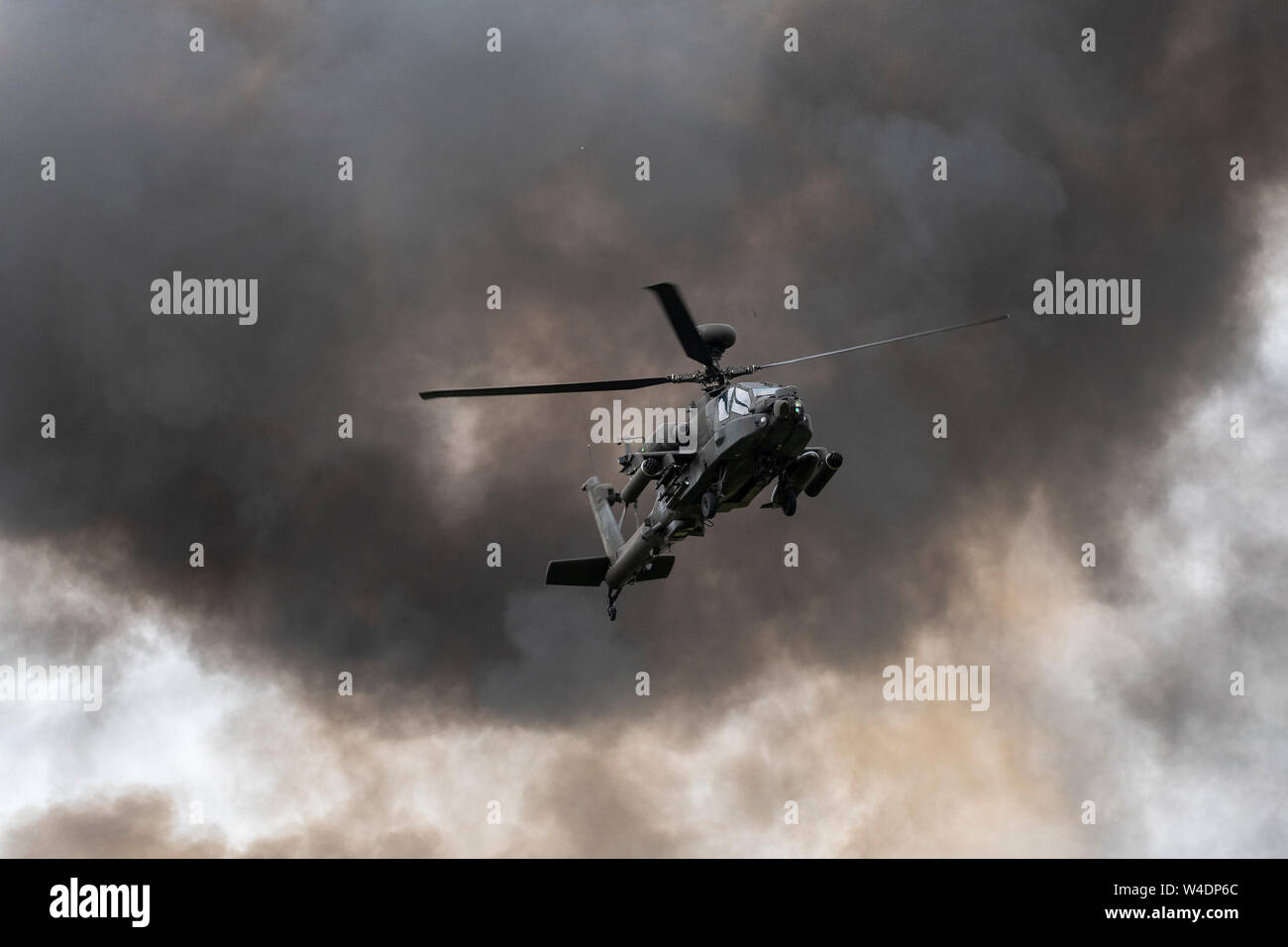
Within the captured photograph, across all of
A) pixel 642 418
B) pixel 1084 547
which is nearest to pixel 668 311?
pixel 642 418

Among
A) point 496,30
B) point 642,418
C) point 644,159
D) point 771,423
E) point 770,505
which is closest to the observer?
point 771,423

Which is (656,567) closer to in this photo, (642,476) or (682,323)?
(642,476)

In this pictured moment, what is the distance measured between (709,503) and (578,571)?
516 inches

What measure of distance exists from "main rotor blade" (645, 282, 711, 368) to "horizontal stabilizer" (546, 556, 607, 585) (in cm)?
1446

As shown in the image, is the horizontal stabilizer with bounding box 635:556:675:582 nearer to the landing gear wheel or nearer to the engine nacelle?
the engine nacelle

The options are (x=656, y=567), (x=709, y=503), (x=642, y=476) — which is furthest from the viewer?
(x=656, y=567)

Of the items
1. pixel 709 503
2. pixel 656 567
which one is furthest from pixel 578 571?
pixel 709 503

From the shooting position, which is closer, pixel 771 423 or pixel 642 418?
pixel 771 423

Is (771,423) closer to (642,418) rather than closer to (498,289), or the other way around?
(642,418)

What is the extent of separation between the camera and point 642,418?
6328 centimetres

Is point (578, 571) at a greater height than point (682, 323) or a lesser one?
lesser

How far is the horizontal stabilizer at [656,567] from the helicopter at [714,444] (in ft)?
11.1

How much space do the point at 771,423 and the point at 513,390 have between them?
416 inches

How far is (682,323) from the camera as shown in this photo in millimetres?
55219
